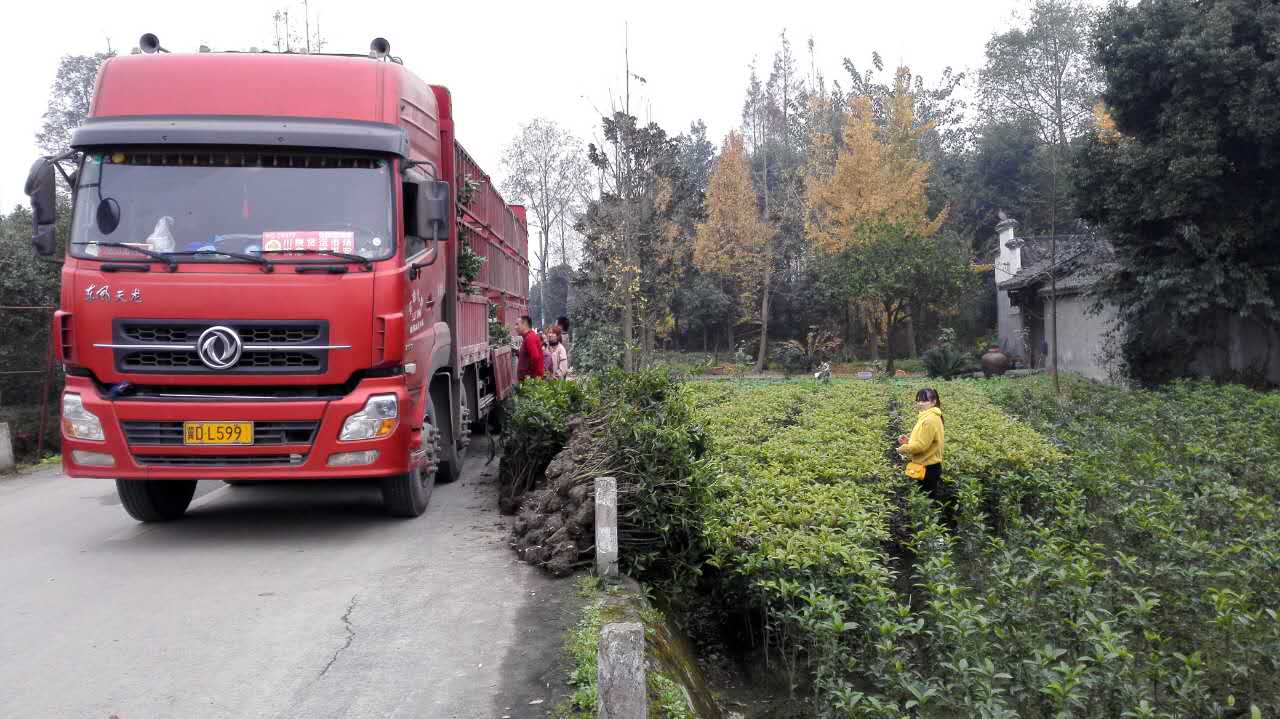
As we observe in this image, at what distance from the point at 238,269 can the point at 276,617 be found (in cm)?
260

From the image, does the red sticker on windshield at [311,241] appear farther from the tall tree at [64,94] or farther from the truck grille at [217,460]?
the tall tree at [64,94]

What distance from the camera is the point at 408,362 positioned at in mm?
7461

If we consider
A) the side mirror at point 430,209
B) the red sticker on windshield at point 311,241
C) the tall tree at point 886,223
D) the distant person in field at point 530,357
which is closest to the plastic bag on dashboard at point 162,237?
the red sticker on windshield at point 311,241

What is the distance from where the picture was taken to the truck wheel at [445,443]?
944cm

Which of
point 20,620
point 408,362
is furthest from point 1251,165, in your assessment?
point 20,620

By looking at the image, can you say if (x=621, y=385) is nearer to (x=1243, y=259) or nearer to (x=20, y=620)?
(x=20, y=620)

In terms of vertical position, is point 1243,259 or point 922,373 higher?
point 1243,259

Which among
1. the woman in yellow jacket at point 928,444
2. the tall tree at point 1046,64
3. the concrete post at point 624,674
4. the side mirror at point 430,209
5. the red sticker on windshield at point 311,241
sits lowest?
the concrete post at point 624,674

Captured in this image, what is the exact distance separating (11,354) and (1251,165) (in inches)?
860

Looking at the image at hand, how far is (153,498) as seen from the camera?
804 centimetres

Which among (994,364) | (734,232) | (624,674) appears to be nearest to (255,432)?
(624,674)

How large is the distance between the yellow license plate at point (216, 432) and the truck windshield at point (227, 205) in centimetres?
119

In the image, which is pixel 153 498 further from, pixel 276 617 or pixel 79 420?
pixel 276 617

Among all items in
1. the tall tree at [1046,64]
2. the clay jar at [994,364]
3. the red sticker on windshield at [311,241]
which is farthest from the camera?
the tall tree at [1046,64]
